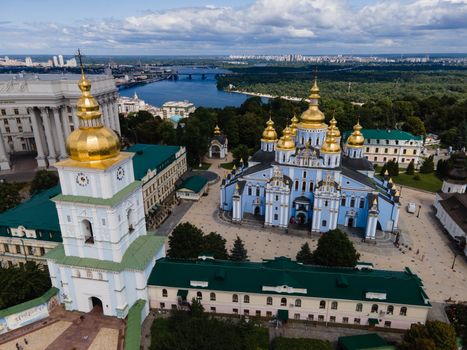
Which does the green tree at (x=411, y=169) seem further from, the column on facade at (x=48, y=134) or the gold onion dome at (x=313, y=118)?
the column on facade at (x=48, y=134)

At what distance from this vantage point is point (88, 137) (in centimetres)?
1767

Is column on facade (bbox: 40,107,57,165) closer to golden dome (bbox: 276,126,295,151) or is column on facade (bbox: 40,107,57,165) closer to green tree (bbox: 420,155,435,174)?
golden dome (bbox: 276,126,295,151)

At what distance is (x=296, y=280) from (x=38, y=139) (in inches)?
1779

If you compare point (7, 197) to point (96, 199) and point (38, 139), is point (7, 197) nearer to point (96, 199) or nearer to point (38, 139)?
point (96, 199)

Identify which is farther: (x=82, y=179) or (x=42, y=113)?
(x=42, y=113)

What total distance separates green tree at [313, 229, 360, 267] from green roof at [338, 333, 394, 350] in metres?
5.51

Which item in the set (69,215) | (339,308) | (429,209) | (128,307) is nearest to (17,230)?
(69,215)

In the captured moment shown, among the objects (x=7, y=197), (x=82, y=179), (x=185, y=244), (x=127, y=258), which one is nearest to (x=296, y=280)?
(x=185, y=244)

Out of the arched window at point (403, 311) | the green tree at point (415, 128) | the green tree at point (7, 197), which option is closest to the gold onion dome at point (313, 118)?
the arched window at point (403, 311)

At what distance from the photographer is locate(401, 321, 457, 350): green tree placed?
16609 millimetres

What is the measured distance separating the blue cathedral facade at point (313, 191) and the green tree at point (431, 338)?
15.2 m

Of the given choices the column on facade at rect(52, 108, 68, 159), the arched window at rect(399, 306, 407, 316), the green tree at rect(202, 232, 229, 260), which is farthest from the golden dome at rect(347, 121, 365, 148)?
the column on facade at rect(52, 108, 68, 159)

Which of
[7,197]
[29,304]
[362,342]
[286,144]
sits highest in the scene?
[286,144]

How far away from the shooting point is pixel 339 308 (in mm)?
20844
